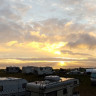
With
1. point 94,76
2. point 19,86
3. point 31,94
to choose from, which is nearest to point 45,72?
point 94,76

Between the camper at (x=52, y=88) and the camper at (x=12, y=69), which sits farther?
the camper at (x=12, y=69)

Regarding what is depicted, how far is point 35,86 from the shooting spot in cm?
1185

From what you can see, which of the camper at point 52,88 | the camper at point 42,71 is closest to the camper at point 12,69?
the camper at point 42,71

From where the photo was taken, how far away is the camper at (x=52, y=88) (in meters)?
11.5

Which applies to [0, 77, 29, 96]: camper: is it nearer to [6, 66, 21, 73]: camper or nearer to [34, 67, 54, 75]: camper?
[34, 67, 54, 75]: camper

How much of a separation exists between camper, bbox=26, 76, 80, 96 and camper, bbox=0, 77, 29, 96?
2.45 meters

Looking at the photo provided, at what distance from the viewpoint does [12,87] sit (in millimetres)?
14539

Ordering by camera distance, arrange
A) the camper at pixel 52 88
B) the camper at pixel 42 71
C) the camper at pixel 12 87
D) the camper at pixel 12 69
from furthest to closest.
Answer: the camper at pixel 12 69, the camper at pixel 42 71, the camper at pixel 12 87, the camper at pixel 52 88

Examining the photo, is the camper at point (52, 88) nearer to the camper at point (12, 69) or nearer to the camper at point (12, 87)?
the camper at point (12, 87)

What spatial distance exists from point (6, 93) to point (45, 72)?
29991mm

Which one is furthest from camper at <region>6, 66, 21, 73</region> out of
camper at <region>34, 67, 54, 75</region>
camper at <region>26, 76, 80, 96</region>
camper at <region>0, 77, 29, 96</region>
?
camper at <region>26, 76, 80, 96</region>

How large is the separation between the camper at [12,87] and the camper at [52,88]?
2450mm

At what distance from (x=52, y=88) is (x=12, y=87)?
14.7ft

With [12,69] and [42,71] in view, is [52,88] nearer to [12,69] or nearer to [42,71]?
[42,71]
